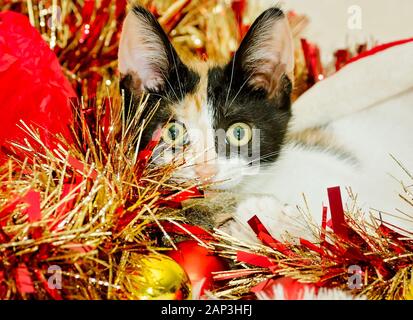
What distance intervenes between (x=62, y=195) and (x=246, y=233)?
25 cm

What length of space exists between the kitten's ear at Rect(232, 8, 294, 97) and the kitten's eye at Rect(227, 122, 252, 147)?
9cm

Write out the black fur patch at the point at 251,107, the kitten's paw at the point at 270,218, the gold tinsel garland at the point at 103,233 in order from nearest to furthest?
the gold tinsel garland at the point at 103,233 → the kitten's paw at the point at 270,218 → the black fur patch at the point at 251,107

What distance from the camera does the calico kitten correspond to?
0.72 metres

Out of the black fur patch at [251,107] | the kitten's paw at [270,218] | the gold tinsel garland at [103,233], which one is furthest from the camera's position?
the black fur patch at [251,107]

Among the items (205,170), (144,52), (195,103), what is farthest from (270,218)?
(144,52)

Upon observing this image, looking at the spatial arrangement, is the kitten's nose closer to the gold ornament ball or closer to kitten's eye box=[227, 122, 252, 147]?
kitten's eye box=[227, 122, 252, 147]

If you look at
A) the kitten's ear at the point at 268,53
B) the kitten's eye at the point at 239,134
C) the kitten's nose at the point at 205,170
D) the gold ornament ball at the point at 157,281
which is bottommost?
the gold ornament ball at the point at 157,281

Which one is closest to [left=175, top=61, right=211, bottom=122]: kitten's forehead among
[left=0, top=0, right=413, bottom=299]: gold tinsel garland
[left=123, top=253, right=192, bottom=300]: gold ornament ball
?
[left=0, top=0, right=413, bottom=299]: gold tinsel garland

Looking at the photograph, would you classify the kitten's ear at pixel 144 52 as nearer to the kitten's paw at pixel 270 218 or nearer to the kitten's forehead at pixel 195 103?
the kitten's forehead at pixel 195 103

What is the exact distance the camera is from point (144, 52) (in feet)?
2.50

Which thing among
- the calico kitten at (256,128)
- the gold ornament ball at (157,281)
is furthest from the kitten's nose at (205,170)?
the gold ornament ball at (157,281)

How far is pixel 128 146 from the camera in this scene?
0.66 metres

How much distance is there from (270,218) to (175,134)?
7.5 inches

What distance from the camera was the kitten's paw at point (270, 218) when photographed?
67 centimetres
